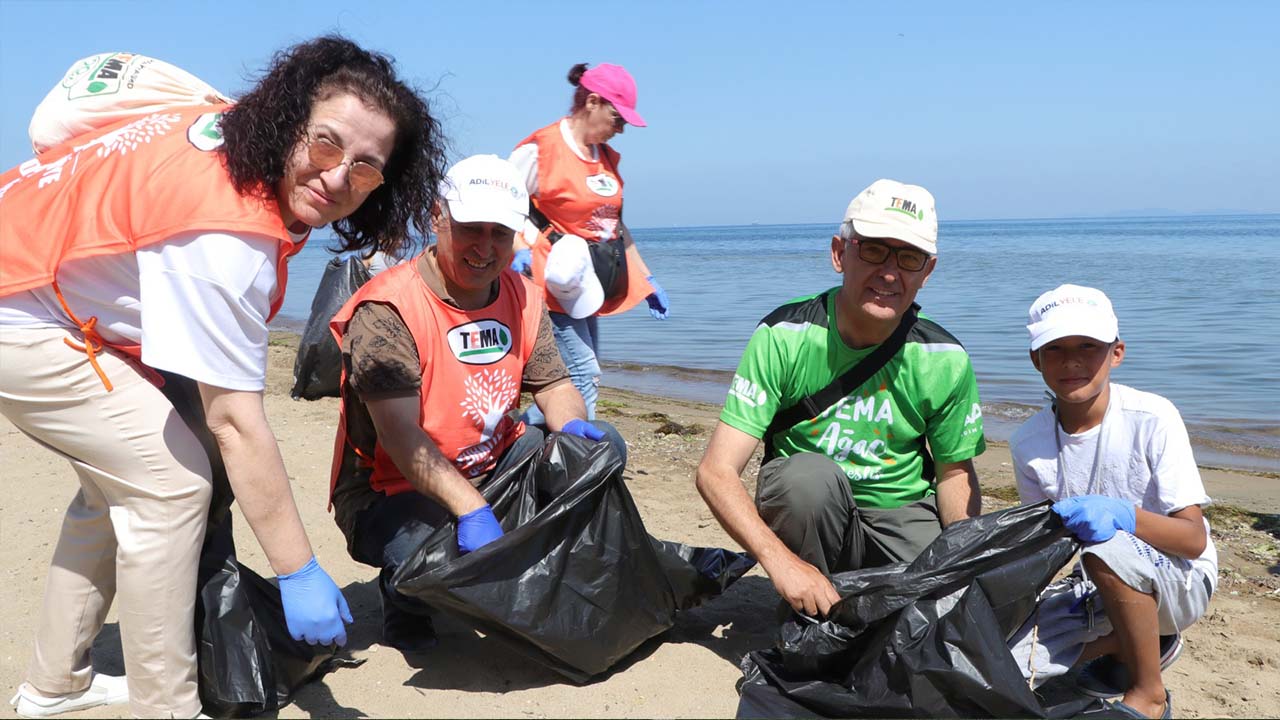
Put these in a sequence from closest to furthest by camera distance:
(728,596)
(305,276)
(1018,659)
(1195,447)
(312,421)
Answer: (1018,659) < (728,596) < (312,421) < (1195,447) < (305,276)

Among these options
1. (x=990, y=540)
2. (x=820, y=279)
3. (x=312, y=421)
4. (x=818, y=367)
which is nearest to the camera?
(x=990, y=540)

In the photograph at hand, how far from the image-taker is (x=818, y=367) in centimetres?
280

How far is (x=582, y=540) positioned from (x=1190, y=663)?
70.1 inches

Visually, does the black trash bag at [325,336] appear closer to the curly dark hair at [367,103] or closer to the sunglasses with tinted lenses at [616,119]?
the sunglasses with tinted lenses at [616,119]

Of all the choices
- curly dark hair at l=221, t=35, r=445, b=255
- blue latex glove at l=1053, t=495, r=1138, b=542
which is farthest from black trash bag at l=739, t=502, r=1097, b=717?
curly dark hair at l=221, t=35, r=445, b=255

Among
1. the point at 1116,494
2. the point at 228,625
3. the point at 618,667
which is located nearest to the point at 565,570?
the point at 618,667

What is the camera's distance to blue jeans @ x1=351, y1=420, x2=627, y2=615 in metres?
2.84

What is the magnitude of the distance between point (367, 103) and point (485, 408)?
1.00 metres

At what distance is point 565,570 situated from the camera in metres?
2.65

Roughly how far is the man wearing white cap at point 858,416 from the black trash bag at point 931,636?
0.58 feet

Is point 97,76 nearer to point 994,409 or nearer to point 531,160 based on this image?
point 531,160

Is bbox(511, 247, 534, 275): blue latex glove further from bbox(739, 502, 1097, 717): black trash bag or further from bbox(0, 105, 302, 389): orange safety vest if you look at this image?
bbox(739, 502, 1097, 717): black trash bag

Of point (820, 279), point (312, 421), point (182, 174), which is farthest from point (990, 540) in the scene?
point (820, 279)

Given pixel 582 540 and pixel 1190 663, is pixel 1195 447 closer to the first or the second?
pixel 1190 663
